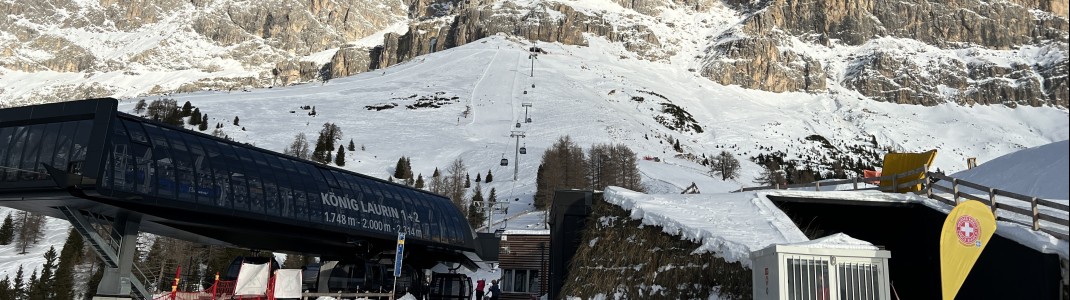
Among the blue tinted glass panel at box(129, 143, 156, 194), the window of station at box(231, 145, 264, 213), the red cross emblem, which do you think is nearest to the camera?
the red cross emblem

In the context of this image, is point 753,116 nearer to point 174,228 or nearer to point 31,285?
point 31,285

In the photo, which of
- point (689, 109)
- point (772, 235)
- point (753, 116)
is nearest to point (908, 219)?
point (772, 235)

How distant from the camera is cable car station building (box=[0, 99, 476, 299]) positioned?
67.8 feet

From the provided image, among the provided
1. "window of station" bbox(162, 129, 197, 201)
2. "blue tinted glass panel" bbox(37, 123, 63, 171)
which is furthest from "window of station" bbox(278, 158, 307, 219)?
"blue tinted glass panel" bbox(37, 123, 63, 171)

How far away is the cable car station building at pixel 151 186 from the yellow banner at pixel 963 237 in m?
18.4

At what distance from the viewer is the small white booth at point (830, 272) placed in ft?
49.3

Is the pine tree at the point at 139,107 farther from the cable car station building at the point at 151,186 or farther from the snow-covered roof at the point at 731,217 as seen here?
the snow-covered roof at the point at 731,217

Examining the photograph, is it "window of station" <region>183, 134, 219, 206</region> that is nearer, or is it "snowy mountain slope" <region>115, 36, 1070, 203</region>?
"window of station" <region>183, 134, 219, 206</region>

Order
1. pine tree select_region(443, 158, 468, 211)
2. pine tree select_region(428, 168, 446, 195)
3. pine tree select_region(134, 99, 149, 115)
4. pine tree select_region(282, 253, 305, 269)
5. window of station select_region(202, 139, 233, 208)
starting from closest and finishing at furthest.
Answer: window of station select_region(202, 139, 233, 208), pine tree select_region(282, 253, 305, 269), pine tree select_region(443, 158, 468, 211), pine tree select_region(428, 168, 446, 195), pine tree select_region(134, 99, 149, 115)

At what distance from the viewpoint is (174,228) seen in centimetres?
2594

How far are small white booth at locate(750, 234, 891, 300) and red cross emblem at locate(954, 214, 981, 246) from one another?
1538 millimetres

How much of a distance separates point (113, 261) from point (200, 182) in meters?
3.05

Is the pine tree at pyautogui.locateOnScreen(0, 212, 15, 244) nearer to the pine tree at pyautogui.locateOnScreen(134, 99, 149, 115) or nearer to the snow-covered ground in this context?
the snow-covered ground

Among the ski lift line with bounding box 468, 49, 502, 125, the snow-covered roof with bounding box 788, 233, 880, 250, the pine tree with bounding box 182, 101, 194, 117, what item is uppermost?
the ski lift line with bounding box 468, 49, 502, 125
